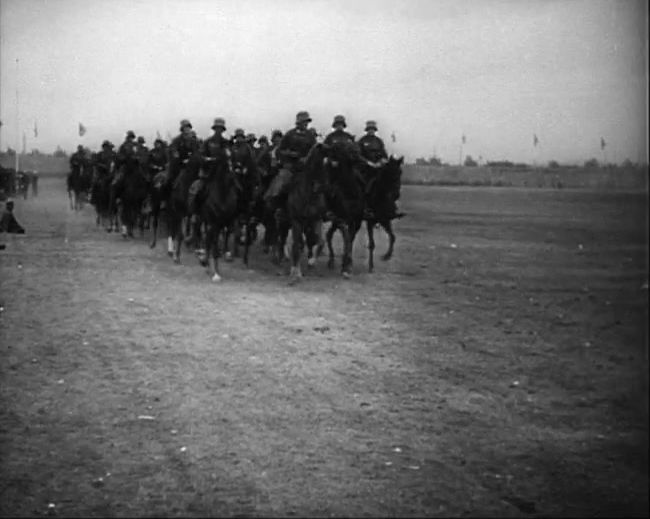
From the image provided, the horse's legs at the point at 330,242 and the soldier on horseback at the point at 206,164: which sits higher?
the soldier on horseback at the point at 206,164

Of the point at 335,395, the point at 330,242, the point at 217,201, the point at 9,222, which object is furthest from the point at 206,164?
the point at 335,395

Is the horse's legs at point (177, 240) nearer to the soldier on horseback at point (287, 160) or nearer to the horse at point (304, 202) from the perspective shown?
the soldier on horseback at point (287, 160)

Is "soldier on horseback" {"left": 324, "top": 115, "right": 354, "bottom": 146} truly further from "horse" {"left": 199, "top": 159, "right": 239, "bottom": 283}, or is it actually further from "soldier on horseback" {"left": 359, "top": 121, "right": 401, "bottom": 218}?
"horse" {"left": 199, "top": 159, "right": 239, "bottom": 283}

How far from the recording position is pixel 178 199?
11094 mm

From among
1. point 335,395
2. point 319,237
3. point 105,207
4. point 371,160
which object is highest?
point 371,160

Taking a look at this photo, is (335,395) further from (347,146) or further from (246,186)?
(246,186)

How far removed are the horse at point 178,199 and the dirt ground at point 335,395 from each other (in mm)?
3150

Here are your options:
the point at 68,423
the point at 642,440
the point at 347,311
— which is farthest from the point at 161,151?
the point at 642,440

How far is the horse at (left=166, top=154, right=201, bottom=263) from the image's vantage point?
10.4 m

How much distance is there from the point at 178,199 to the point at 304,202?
220cm

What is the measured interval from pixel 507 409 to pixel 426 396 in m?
0.49

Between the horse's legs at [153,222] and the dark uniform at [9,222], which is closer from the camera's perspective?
the dark uniform at [9,222]

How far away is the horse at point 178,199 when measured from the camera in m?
10.4

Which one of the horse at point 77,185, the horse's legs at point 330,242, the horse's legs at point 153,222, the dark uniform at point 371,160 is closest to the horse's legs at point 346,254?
the horse's legs at point 330,242
